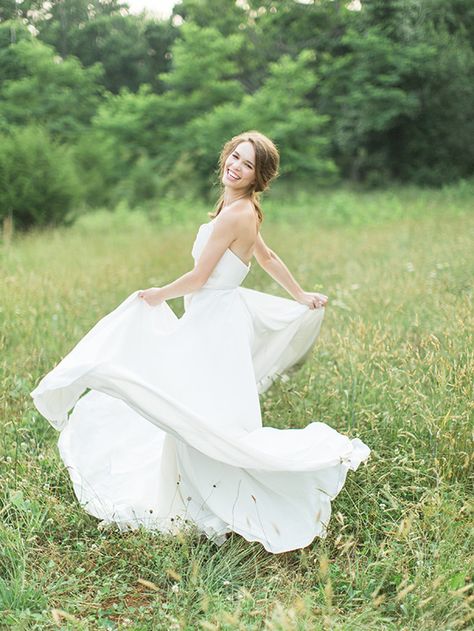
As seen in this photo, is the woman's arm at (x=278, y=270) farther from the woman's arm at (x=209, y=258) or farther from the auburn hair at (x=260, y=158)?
the woman's arm at (x=209, y=258)

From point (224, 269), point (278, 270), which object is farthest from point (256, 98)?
point (224, 269)


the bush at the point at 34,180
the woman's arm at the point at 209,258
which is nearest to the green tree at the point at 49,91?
the bush at the point at 34,180

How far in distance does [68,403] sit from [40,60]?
955cm

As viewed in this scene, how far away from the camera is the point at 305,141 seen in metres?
21.9

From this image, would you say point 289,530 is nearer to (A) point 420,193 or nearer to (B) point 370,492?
(B) point 370,492

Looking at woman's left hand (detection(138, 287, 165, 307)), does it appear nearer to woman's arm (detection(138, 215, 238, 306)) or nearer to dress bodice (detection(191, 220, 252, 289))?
woman's arm (detection(138, 215, 238, 306))

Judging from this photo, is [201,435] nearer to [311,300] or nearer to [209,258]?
[209,258]

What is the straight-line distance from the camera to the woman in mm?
2865

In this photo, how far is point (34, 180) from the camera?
40.4 feet

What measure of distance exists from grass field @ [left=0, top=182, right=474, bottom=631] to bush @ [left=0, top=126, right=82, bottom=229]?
20.2ft

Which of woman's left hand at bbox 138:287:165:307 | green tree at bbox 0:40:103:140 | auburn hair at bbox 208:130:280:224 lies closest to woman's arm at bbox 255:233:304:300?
auburn hair at bbox 208:130:280:224

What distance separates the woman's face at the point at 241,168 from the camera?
3.26m

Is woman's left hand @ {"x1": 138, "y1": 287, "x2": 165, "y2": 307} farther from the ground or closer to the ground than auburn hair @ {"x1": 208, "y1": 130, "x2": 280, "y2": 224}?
closer to the ground

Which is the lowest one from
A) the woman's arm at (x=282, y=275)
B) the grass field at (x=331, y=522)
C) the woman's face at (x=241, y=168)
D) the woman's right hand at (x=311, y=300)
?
the grass field at (x=331, y=522)
